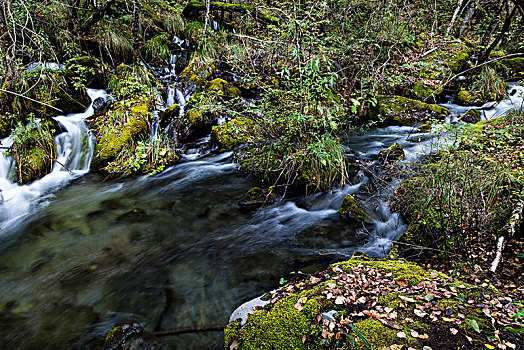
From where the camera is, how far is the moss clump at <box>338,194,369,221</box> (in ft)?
15.4

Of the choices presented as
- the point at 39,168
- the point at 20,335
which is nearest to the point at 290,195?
the point at 20,335

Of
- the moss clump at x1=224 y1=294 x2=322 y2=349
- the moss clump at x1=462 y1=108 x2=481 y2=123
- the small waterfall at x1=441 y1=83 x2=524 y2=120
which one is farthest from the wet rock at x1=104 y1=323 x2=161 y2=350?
the small waterfall at x1=441 y1=83 x2=524 y2=120

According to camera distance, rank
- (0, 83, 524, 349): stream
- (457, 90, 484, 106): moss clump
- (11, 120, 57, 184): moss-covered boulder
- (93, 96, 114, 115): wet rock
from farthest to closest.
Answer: (457, 90, 484, 106): moss clump, (93, 96, 114, 115): wet rock, (11, 120, 57, 184): moss-covered boulder, (0, 83, 524, 349): stream

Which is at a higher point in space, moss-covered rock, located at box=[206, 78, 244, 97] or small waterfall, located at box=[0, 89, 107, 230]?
moss-covered rock, located at box=[206, 78, 244, 97]

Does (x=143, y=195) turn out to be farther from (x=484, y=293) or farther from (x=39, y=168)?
(x=484, y=293)

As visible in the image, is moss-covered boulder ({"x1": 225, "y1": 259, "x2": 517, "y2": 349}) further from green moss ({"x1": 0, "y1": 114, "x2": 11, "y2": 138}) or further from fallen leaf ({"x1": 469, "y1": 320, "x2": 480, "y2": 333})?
green moss ({"x1": 0, "y1": 114, "x2": 11, "y2": 138})

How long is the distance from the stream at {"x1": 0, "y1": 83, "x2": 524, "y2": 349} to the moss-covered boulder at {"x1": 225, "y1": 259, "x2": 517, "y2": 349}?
3.12 ft

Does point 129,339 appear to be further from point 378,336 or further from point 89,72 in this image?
point 89,72

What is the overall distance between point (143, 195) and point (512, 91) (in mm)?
12885

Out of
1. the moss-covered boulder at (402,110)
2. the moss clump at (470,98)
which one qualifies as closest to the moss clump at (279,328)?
the moss-covered boulder at (402,110)

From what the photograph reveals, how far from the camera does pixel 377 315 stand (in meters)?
1.89

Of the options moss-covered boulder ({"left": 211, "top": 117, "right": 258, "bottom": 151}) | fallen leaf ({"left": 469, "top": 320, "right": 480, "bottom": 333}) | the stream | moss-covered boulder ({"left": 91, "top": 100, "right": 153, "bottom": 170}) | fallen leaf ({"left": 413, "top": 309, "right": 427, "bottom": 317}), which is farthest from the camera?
moss-covered boulder ({"left": 211, "top": 117, "right": 258, "bottom": 151})

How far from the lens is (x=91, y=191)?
6.25m

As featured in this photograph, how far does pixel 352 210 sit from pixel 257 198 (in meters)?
1.91
